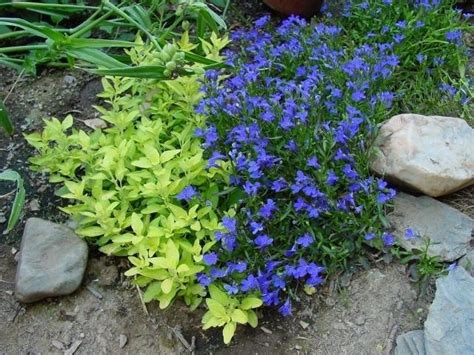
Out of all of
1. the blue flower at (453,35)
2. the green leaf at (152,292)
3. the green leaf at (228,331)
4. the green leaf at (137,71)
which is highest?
the blue flower at (453,35)

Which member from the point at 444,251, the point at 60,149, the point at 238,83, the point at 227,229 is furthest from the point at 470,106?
the point at 60,149

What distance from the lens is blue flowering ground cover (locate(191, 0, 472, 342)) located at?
81.7 inches

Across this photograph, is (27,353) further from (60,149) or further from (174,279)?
(60,149)

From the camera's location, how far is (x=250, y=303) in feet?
6.59

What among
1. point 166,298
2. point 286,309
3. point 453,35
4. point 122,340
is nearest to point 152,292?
A: point 166,298

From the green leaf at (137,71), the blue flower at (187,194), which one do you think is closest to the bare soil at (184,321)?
the blue flower at (187,194)

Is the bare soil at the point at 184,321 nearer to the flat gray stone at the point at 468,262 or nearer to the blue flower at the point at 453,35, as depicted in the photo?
the flat gray stone at the point at 468,262

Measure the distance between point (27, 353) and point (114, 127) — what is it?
0.79m

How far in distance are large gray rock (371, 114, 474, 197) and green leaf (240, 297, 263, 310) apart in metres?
0.57

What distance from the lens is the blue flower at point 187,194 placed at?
2.12 m

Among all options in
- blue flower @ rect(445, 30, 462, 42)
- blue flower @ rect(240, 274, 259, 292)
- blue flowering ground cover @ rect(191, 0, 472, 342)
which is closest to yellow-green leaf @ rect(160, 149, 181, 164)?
blue flowering ground cover @ rect(191, 0, 472, 342)

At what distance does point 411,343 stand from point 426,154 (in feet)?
1.91

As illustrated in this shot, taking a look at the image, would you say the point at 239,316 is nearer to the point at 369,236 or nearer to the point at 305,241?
the point at 305,241

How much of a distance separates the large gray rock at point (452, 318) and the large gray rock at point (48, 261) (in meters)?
1.03
